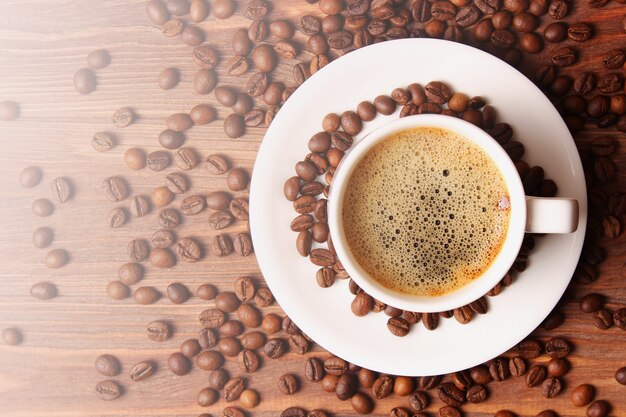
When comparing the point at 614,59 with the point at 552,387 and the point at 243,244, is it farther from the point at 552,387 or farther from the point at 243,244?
the point at 243,244

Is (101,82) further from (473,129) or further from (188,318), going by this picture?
(473,129)

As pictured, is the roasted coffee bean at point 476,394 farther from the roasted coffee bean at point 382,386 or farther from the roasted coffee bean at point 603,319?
the roasted coffee bean at point 603,319

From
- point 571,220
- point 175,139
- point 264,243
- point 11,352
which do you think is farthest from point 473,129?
point 11,352

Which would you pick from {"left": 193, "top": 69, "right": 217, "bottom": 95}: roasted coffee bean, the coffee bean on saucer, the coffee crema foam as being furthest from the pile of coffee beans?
the coffee bean on saucer

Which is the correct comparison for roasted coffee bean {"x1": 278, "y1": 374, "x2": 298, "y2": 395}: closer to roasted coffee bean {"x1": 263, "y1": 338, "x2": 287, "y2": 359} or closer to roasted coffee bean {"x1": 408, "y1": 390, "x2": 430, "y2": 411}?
roasted coffee bean {"x1": 263, "y1": 338, "x2": 287, "y2": 359}

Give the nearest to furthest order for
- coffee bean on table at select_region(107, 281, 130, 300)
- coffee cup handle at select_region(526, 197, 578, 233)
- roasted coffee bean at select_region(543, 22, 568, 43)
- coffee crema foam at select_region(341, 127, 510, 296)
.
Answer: coffee cup handle at select_region(526, 197, 578, 233), coffee crema foam at select_region(341, 127, 510, 296), roasted coffee bean at select_region(543, 22, 568, 43), coffee bean on table at select_region(107, 281, 130, 300)

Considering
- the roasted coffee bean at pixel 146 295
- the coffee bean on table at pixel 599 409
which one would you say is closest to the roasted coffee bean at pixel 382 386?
the coffee bean on table at pixel 599 409

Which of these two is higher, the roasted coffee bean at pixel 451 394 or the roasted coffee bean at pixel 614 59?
the roasted coffee bean at pixel 614 59
